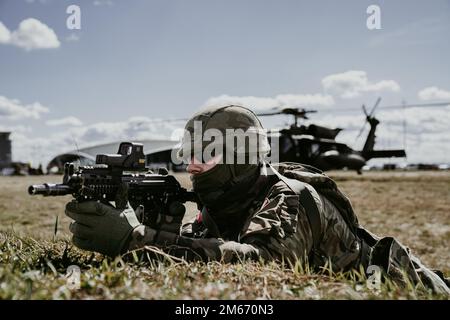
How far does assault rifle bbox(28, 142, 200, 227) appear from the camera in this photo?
314 centimetres

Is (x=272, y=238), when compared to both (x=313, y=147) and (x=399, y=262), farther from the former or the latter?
(x=313, y=147)

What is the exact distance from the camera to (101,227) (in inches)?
120

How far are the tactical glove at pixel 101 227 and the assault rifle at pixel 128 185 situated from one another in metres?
0.12

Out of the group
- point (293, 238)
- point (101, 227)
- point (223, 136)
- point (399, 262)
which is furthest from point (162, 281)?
point (399, 262)

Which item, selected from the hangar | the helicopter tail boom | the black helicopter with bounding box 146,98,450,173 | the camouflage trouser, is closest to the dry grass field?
the camouflage trouser

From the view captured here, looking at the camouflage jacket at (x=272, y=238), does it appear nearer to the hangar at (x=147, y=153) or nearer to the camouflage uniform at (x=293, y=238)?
the camouflage uniform at (x=293, y=238)

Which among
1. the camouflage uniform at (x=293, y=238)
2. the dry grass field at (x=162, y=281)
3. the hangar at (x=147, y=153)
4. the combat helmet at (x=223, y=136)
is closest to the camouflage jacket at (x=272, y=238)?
the camouflage uniform at (x=293, y=238)

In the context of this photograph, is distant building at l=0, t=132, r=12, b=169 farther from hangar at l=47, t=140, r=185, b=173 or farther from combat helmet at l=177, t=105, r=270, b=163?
combat helmet at l=177, t=105, r=270, b=163

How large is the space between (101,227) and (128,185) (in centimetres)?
43
